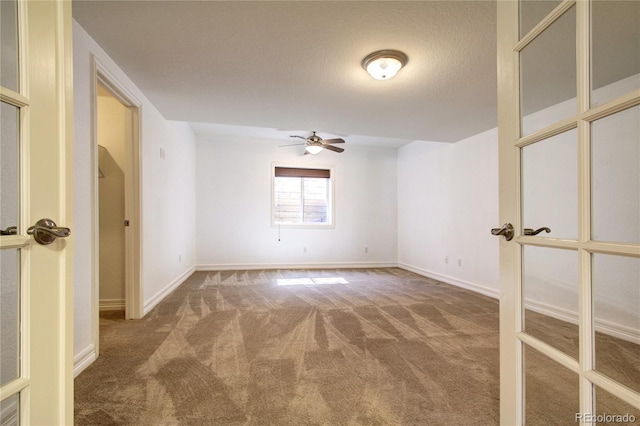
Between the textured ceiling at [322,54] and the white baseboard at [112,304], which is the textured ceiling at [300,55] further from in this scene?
the white baseboard at [112,304]

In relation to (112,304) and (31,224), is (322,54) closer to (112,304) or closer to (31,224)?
(31,224)

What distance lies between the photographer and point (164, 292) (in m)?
3.49

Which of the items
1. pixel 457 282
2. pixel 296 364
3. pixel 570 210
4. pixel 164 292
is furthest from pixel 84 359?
pixel 457 282

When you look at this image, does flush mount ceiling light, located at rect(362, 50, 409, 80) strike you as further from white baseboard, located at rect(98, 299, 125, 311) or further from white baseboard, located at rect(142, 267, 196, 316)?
white baseboard, located at rect(98, 299, 125, 311)

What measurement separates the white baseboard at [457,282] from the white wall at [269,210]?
29.6 inches

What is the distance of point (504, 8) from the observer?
970 mm

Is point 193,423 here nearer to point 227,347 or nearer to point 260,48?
point 227,347

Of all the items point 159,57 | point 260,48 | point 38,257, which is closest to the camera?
point 38,257

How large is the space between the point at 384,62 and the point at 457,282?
3.51 metres

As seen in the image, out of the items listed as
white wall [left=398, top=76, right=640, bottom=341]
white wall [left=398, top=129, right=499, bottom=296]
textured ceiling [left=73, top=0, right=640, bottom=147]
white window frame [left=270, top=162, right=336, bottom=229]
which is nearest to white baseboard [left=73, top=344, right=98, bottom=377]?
textured ceiling [left=73, top=0, right=640, bottom=147]

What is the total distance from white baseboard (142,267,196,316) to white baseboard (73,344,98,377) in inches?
35.3

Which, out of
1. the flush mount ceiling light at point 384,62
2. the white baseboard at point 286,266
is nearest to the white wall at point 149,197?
the white baseboard at point 286,266

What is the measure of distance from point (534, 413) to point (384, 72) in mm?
2090

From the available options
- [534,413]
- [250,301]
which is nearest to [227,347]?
[250,301]
